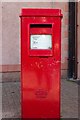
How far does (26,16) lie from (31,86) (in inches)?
43.5

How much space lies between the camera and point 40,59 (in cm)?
577

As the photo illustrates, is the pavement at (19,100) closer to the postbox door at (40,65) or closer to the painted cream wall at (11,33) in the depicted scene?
the painted cream wall at (11,33)

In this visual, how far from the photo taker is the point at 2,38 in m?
11.2

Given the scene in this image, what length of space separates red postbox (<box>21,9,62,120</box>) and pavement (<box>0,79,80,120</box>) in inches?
49.6

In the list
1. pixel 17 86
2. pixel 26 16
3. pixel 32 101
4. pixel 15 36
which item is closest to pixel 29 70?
pixel 32 101

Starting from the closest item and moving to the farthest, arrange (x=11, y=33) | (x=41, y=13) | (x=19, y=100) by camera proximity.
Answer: (x=41, y=13)
(x=19, y=100)
(x=11, y=33)

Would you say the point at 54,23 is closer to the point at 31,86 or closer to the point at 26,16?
the point at 26,16

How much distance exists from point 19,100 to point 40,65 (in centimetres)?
287

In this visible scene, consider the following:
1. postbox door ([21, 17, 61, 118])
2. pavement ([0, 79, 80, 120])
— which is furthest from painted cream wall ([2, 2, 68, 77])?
postbox door ([21, 17, 61, 118])

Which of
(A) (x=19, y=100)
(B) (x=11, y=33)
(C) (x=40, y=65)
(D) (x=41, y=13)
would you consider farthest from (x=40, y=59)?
(B) (x=11, y=33)

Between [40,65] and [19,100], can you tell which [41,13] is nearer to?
[40,65]

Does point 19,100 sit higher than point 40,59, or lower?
lower

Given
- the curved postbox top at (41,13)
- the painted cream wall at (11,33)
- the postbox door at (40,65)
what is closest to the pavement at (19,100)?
the painted cream wall at (11,33)

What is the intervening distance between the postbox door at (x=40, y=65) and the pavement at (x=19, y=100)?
125 cm
